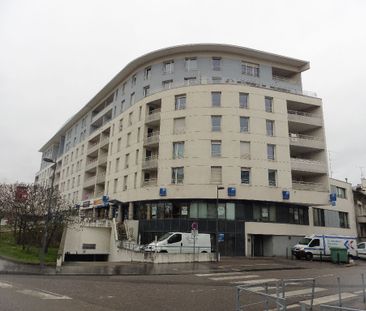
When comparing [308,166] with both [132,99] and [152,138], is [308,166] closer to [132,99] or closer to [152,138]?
[152,138]

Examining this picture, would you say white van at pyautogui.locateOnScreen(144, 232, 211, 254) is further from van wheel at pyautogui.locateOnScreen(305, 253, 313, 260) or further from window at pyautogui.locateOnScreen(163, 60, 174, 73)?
window at pyautogui.locateOnScreen(163, 60, 174, 73)

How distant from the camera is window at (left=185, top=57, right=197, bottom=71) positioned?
139 ft

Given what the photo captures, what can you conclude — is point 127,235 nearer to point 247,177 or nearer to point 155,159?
point 155,159

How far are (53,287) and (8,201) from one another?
75.0 ft

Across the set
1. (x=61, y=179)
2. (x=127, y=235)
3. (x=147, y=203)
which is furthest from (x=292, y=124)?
(x=61, y=179)

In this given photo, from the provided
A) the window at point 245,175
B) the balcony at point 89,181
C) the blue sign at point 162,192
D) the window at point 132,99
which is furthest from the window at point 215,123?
the balcony at point 89,181

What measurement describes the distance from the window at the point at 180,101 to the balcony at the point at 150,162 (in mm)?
5973

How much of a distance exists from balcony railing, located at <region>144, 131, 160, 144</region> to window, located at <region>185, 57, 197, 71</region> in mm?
8691

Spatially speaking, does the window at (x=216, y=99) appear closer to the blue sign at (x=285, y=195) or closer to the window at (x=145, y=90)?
the window at (x=145, y=90)

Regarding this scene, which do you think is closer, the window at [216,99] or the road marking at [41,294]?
the road marking at [41,294]

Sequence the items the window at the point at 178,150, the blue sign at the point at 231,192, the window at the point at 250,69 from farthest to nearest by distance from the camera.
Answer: the window at the point at 250,69 → the window at the point at 178,150 → the blue sign at the point at 231,192

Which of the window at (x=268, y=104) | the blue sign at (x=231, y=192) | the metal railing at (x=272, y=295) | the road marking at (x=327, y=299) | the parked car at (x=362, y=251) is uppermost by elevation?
the window at (x=268, y=104)

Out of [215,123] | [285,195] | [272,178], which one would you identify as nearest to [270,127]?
[272,178]

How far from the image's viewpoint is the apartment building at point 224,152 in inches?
1411
